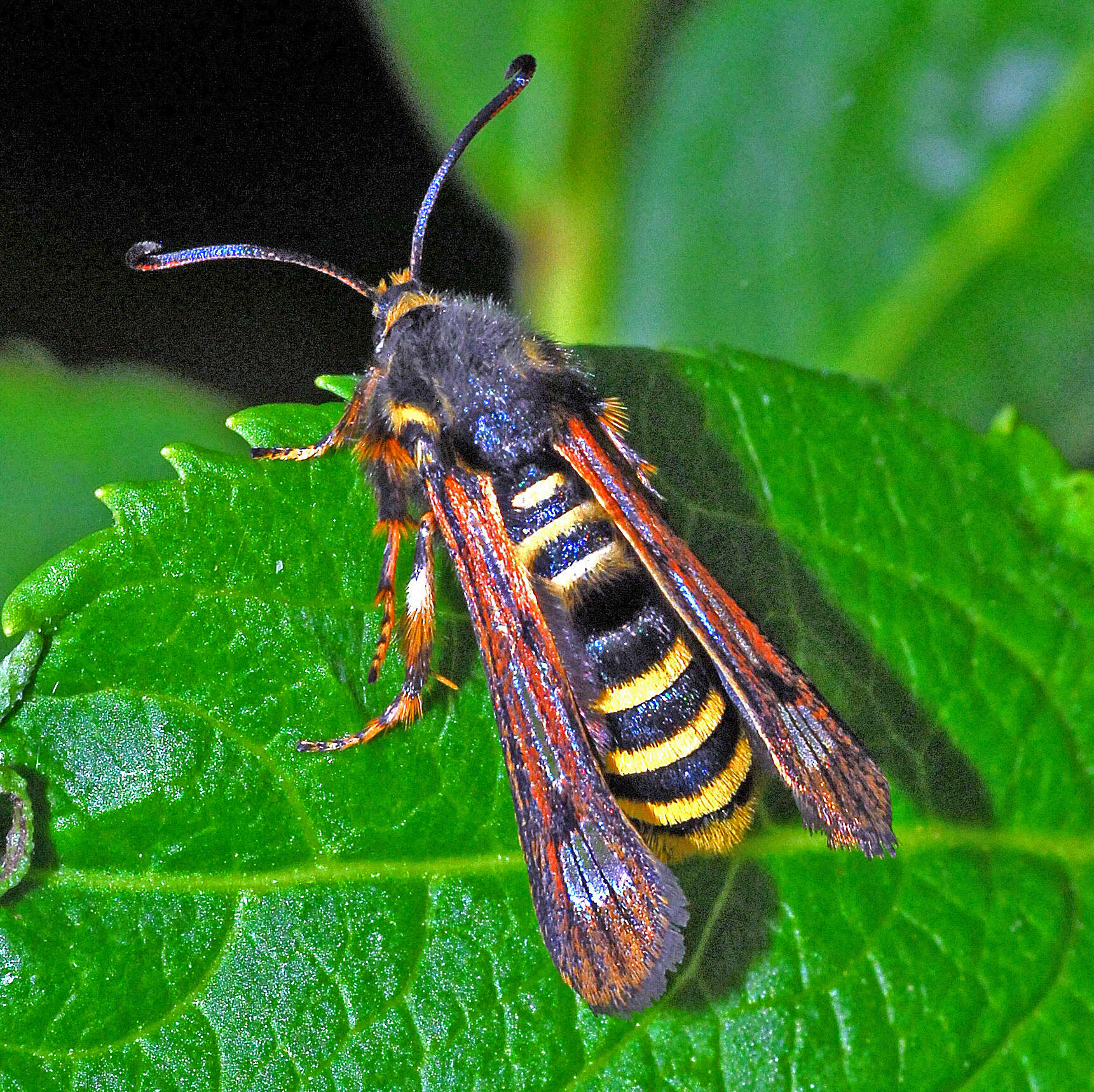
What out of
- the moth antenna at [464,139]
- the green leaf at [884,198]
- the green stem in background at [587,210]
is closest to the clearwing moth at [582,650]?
the moth antenna at [464,139]

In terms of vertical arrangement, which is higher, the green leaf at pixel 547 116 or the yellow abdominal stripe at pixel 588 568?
the green leaf at pixel 547 116

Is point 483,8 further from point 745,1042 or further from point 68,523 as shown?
point 745,1042

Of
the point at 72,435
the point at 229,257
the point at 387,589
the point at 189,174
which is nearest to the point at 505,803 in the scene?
the point at 387,589

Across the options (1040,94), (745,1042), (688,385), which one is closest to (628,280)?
(1040,94)

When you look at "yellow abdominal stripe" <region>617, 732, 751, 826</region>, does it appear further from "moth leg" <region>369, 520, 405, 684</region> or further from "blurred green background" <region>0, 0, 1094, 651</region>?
"blurred green background" <region>0, 0, 1094, 651</region>

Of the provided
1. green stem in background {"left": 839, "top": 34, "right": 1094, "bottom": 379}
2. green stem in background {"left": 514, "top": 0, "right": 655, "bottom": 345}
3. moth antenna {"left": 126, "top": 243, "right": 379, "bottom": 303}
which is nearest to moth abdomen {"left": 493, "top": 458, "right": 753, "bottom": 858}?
moth antenna {"left": 126, "top": 243, "right": 379, "bottom": 303}

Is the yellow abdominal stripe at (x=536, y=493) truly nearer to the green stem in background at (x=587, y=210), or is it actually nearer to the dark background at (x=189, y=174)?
the dark background at (x=189, y=174)

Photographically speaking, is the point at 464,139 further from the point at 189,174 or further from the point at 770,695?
the point at 770,695
